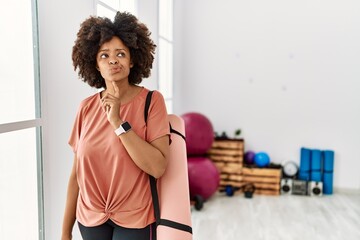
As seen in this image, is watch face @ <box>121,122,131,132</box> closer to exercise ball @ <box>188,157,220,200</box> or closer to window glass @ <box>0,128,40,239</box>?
window glass @ <box>0,128,40,239</box>

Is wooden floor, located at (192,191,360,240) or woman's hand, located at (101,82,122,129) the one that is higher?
woman's hand, located at (101,82,122,129)

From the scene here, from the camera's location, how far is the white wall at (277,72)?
385 cm

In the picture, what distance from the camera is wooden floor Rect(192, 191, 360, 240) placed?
279 centimetres

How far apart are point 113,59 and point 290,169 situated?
10.8ft

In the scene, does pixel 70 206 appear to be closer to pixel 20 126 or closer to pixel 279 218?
pixel 20 126

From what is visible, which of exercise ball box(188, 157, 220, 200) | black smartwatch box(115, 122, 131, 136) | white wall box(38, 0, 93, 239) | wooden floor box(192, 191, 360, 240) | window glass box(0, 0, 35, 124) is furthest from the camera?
exercise ball box(188, 157, 220, 200)

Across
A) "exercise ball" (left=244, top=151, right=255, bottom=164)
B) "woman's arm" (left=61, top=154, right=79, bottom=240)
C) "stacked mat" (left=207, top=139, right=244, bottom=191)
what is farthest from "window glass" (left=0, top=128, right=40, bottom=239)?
"exercise ball" (left=244, top=151, right=255, bottom=164)

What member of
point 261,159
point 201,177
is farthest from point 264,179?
point 201,177

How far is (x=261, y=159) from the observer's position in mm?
3885

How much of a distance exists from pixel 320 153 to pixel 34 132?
10.7 feet

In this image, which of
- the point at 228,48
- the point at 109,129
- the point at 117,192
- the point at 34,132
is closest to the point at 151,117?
the point at 109,129

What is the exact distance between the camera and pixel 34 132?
4.60ft

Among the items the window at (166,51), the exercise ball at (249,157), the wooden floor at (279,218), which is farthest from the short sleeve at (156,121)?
the exercise ball at (249,157)

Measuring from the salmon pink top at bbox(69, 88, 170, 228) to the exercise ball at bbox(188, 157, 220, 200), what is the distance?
2290 millimetres
